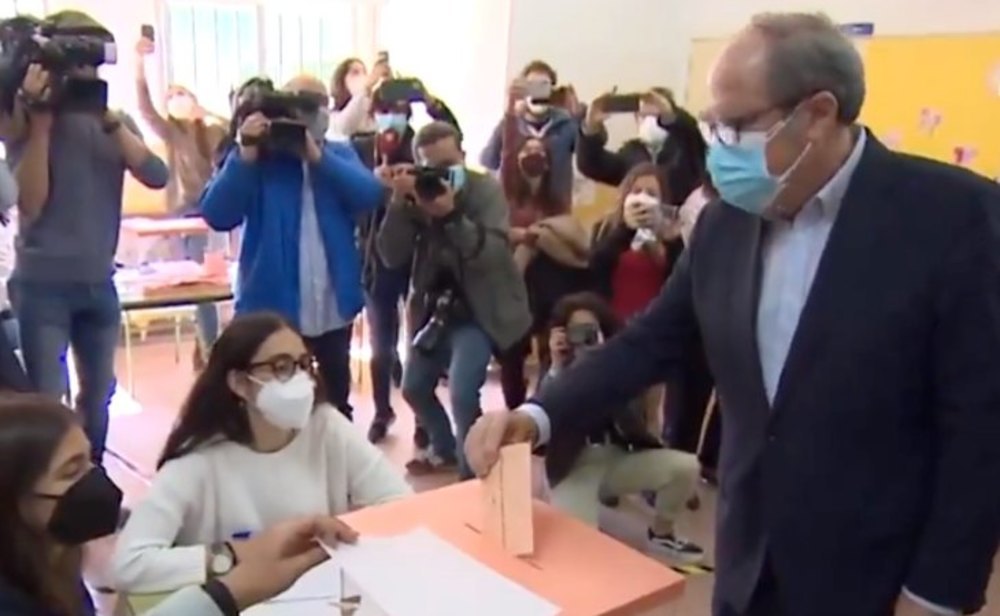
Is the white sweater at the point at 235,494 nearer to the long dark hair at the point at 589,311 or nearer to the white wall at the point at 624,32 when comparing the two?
the long dark hair at the point at 589,311

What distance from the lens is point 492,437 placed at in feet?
4.81

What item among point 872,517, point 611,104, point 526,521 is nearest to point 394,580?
point 526,521

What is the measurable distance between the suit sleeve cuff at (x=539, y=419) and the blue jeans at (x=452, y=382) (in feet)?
5.68

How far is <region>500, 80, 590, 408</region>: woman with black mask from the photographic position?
384 centimetres

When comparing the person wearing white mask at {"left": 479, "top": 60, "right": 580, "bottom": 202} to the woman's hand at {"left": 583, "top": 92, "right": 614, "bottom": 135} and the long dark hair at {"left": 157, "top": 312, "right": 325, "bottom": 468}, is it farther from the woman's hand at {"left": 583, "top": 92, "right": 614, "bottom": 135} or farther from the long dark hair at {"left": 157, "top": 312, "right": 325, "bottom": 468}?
the long dark hair at {"left": 157, "top": 312, "right": 325, "bottom": 468}

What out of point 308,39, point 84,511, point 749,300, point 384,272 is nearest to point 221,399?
point 84,511

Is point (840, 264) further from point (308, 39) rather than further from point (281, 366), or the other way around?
point (308, 39)

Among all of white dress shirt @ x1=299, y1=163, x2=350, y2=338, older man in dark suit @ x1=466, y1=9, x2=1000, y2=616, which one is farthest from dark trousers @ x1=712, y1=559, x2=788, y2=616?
white dress shirt @ x1=299, y1=163, x2=350, y2=338

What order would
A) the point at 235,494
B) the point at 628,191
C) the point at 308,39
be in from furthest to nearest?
the point at 308,39, the point at 628,191, the point at 235,494

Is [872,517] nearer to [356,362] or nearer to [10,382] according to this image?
[10,382]

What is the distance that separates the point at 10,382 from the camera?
7.52 feet

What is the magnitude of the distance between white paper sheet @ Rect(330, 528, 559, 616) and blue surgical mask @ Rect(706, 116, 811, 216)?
2.02ft

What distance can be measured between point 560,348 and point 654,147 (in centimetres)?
127

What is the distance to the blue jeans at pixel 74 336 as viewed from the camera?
9.57ft
